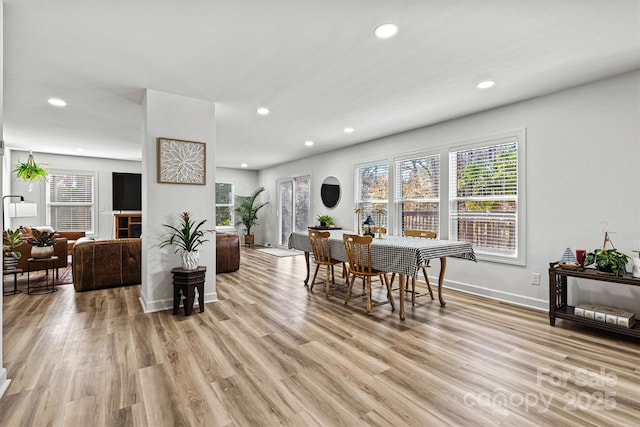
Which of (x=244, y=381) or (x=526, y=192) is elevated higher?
(x=526, y=192)

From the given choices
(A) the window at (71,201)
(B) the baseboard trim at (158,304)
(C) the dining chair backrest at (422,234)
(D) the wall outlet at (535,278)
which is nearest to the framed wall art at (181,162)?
(B) the baseboard trim at (158,304)

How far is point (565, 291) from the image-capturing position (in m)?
3.15

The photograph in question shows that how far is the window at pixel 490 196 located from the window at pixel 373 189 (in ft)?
4.25

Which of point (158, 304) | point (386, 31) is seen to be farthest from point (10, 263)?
point (386, 31)

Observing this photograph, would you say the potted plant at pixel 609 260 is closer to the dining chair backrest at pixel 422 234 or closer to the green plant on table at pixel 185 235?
the dining chair backrest at pixel 422 234

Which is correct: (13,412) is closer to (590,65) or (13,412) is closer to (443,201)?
(443,201)

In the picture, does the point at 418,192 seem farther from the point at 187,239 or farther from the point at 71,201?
the point at 71,201

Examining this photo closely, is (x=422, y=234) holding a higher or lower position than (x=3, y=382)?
higher

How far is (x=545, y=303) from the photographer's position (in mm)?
3465

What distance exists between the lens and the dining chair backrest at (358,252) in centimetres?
335

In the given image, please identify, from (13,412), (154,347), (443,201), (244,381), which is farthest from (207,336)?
(443,201)

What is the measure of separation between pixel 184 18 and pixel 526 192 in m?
3.87

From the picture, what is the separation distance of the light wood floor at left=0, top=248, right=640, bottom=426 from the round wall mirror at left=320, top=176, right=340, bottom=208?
3283 mm

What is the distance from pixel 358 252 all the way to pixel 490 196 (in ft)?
6.41
